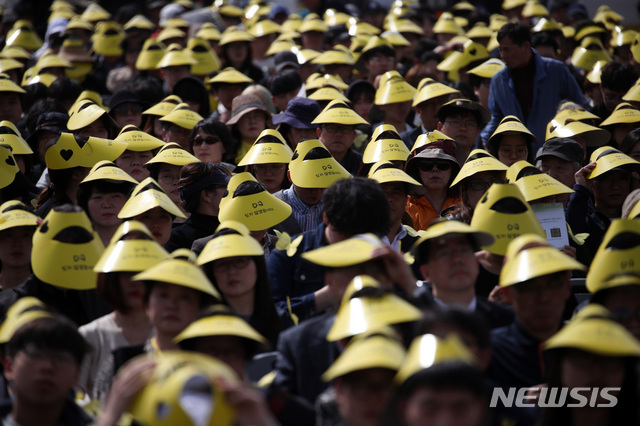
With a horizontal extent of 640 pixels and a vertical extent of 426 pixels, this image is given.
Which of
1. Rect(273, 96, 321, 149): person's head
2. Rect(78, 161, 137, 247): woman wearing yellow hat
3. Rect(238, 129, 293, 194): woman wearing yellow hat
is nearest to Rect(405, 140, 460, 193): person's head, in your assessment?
Rect(238, 129, 293, 194): woman wearing yellow hat

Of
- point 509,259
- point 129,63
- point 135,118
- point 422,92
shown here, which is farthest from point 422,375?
point 129,63

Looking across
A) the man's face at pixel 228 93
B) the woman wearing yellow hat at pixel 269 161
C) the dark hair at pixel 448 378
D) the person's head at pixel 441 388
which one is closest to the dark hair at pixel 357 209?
the person's head at pixel 441 388

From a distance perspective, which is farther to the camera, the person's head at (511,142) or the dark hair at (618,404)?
the person's head at (511,142)

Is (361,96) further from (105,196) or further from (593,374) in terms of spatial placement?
(593,374)

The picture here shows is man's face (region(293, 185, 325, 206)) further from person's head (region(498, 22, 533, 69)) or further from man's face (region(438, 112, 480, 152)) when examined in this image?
person's head (region(498, 22, 533, 69))

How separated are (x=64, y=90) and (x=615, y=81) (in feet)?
20.4

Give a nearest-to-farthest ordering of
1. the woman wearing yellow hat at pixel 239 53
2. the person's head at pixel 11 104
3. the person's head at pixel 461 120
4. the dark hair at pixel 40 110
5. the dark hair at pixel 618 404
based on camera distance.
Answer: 1. the dark hair at pixel 618 404
2. the person's head at pixel 461 120
3. the dark hair at pixel 40 110
4. the person's head at pixel 11 104
5. the woman wearing yellow hat at pixel 239 53

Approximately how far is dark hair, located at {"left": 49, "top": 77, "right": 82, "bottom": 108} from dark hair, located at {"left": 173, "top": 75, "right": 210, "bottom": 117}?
115 cm

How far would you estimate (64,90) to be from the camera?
39.0 feet

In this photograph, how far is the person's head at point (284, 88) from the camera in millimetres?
11734

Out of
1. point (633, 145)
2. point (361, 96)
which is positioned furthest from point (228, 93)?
point (633, 145)

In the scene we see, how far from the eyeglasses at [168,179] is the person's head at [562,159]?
306 cm

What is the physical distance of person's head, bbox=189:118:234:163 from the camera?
372 inches

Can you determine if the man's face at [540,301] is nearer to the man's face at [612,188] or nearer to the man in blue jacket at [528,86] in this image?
the man's face at [612,188]
